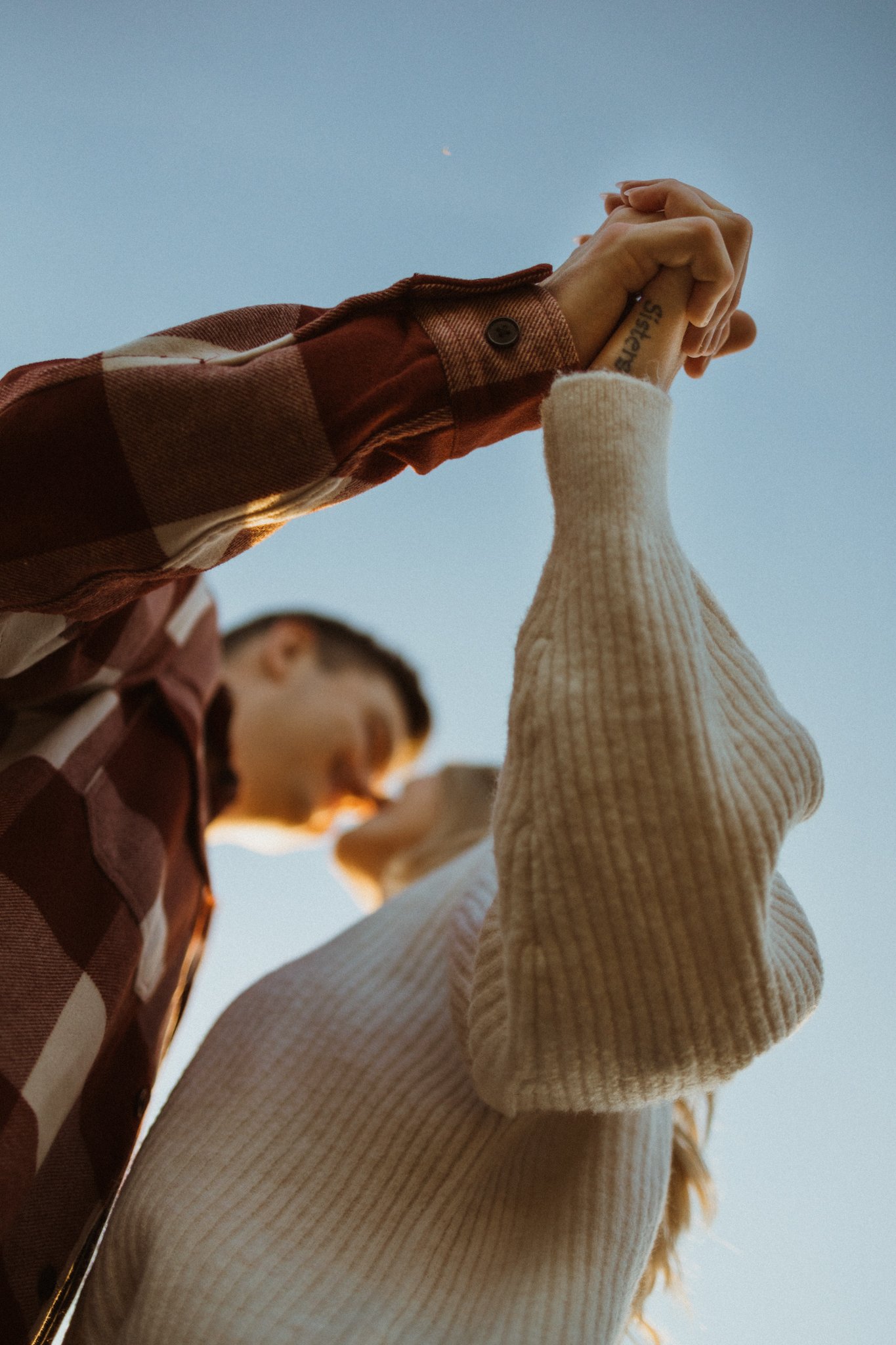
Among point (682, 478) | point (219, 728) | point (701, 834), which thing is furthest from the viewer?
point (682, 478)

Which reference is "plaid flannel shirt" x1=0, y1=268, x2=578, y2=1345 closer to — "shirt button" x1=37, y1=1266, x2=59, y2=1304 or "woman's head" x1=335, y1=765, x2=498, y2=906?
"shirt button" x1=37, y1=1266, x2=59, y2=1304

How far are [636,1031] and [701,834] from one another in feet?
0.31

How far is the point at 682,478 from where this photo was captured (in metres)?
1.07

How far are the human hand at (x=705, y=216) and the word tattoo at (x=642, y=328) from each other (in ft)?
0.16

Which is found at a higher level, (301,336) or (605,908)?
(301,336)

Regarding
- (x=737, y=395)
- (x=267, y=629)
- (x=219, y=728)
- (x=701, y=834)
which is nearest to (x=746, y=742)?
(x=701, y=834)

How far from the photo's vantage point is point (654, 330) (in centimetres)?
52

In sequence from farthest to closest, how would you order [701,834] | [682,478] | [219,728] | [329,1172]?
[682,478], [219,728], [329,1172], [701,834]

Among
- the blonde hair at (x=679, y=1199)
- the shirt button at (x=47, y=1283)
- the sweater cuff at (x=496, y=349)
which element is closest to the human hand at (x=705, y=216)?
the sweater cuff at (x=496, y=349)

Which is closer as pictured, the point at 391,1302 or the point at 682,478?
the point at 391,1302

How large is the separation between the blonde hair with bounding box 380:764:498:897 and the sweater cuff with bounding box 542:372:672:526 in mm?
592

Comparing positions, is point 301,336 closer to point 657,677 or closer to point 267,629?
point 657,677

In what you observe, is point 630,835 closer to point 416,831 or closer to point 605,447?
point 605,447

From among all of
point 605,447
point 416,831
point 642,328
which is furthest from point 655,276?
point 416,831
